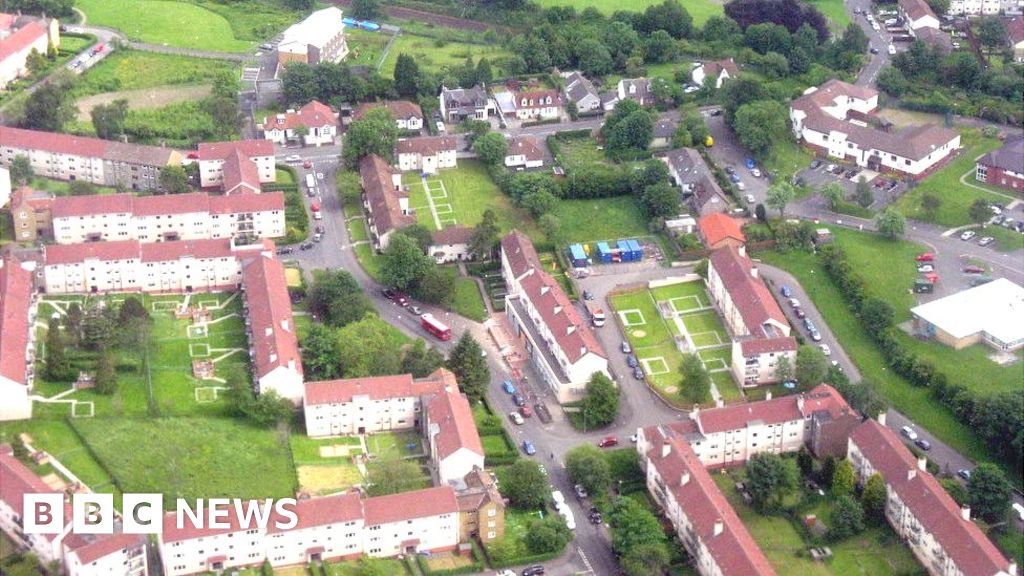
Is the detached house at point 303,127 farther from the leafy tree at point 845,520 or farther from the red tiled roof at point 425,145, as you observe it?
the leafy tree at point 845,520

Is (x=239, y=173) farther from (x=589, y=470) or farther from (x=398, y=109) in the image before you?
(x=589, y=470)

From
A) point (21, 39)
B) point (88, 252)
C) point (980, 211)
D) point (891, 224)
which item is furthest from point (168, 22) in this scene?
point (980, 211)

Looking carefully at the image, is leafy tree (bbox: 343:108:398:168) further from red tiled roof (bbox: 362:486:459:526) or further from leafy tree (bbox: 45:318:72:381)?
red tiled roof (bbox: 362:486:459:526)

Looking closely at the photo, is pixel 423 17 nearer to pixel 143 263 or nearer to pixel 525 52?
pixel 525 52

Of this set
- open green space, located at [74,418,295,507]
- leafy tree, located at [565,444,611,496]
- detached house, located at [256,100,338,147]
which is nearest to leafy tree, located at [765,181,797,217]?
leafy tree, located at [565,444,611,496]

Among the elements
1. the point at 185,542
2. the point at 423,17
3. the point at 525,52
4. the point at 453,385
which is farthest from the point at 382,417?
the point at 423,17
